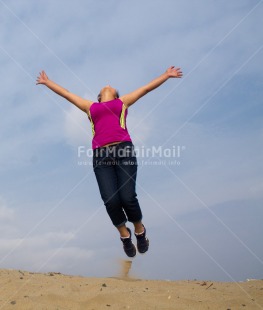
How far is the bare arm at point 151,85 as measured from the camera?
697cm

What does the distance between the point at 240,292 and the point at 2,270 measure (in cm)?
565

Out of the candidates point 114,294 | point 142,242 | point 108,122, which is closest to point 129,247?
point 142,242

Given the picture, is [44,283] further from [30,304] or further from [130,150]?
[130,150]

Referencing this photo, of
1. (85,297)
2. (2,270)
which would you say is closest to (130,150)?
(85,297)

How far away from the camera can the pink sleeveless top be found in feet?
21.4

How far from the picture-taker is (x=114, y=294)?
811cm

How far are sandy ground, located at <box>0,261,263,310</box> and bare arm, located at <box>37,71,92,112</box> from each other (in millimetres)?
3502

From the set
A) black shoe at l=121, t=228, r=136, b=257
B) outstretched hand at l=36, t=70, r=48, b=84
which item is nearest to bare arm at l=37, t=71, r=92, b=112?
outstretched hand at l=36, t=70, r=48, b=84

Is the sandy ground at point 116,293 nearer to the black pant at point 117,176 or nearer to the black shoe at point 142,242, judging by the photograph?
the black shoe at point 142,242

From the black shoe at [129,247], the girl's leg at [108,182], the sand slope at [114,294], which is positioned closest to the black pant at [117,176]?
the girl's leg at [108,182]

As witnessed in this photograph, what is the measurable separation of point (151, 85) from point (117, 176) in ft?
5.44

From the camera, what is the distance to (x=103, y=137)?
652 centimetres

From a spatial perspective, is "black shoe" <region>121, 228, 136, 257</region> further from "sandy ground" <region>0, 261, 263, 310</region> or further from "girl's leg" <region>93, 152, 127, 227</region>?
"sandy ground" <region>0, 261, 263, 310</region>

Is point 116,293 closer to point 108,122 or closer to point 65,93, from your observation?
point 108,122
